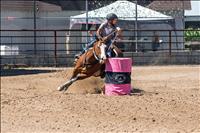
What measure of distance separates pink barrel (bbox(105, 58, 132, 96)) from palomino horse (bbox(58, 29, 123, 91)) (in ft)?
1.16

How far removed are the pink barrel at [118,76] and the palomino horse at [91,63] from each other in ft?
1.16

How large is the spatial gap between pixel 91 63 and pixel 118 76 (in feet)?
3.05

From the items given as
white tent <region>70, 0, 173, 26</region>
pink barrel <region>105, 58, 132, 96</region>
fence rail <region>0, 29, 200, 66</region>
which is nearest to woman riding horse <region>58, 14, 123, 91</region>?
pink barrel <region>105, 58, 132, 96</region>

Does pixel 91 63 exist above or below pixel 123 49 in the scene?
below

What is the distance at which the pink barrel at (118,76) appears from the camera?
38.8 ft

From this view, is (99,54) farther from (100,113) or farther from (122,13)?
(122,13)

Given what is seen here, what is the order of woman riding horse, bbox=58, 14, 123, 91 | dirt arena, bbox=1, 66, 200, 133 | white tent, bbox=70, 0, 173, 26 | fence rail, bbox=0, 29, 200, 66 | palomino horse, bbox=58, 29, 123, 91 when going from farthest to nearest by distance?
Result: white tent, bbox=70, 0, 173, 26
fence rail, bbox=0, 29, 200, 66
palomino horse, bbox=58, 29, 123, 91
woman riding horse, bbox=58, 14, 123, 91
dirt arena, bbox=1, 66, 200, 133

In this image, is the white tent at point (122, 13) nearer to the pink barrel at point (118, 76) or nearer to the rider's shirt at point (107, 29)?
the rider's shirt at point (107, 29)

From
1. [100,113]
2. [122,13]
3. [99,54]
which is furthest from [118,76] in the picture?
[122,13]

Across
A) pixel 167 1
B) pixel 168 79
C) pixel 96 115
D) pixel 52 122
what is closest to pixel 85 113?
pixel 96 115

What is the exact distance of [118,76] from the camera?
1197 cm

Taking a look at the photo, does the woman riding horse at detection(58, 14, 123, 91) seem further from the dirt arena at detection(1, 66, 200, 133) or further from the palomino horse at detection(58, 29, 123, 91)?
the dirt arena at detection(1, 66, 200, 133)

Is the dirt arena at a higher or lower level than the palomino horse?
lower

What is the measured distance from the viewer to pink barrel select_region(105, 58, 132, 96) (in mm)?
11828
